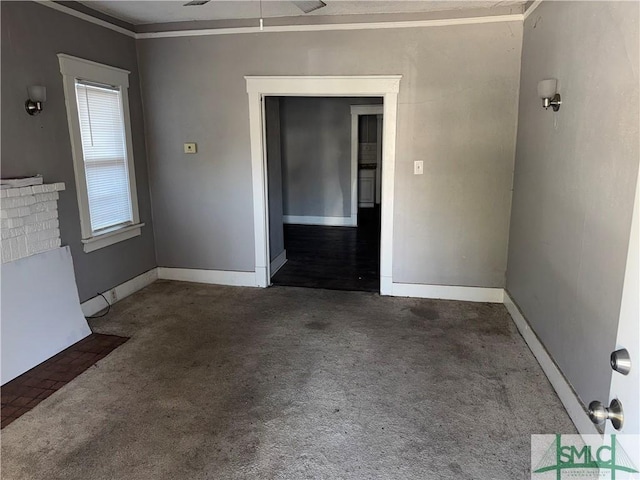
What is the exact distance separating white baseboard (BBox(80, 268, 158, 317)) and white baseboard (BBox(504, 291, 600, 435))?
354 cm

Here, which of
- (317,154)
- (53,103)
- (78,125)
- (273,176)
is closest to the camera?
(53,103)

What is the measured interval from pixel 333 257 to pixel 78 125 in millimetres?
3234

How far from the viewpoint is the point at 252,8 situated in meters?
3.65

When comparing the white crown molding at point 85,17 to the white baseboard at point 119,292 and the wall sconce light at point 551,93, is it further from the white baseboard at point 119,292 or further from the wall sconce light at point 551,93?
the wall sconce light at point 551,93

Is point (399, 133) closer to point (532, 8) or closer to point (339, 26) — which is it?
point (339, 26)

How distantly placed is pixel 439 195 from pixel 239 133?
78.8 inches

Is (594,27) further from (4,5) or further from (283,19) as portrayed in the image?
(4,5)

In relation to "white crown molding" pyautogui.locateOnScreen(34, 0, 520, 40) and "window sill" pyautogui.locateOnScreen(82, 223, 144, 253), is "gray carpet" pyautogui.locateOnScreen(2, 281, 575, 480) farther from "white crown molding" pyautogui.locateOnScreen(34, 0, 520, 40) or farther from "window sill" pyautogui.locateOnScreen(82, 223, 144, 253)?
"white crown molding" pyautogui.locateOnScreen(34, 0, 520, 40)

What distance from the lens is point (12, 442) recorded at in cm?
221

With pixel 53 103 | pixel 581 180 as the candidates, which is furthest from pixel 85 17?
pixel 581 180

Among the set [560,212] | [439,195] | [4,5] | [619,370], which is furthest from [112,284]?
[619,370]

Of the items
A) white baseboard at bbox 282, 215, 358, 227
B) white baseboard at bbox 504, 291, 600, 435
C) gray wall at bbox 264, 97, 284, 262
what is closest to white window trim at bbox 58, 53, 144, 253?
gray wall at bbox 264, 97, 284, 262

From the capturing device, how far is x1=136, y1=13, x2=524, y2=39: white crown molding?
3619 millimetres

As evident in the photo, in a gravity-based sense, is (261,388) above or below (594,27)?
below
